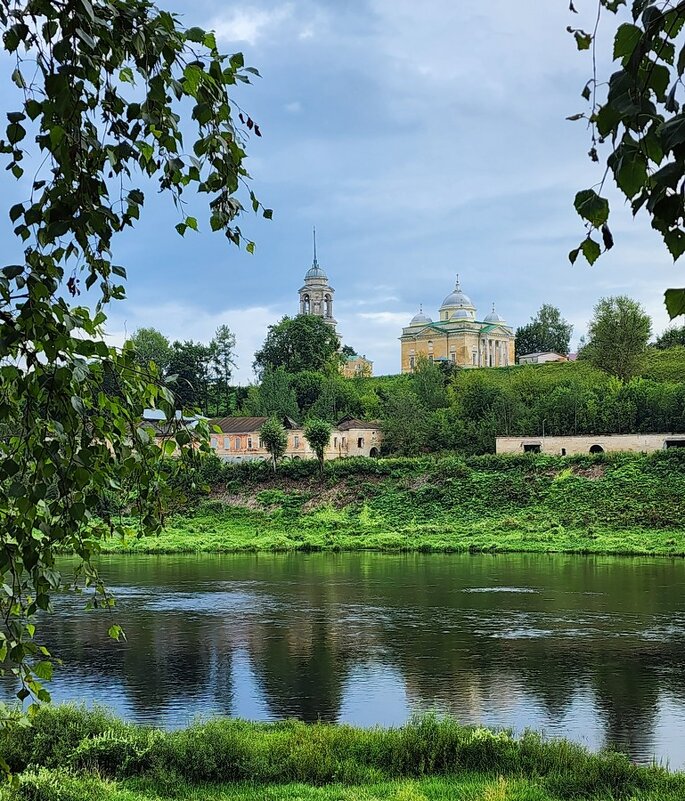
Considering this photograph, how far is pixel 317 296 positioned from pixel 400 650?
97384 mm

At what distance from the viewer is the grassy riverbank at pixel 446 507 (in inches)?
1560

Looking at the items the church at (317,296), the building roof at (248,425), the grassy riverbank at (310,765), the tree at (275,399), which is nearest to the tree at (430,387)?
the tree at (275,399)

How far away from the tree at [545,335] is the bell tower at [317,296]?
22857 millimetres

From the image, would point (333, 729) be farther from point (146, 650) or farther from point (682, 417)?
point (682, 417)

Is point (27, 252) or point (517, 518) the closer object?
point (27, 252)

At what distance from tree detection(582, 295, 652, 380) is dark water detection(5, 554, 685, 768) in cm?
3751

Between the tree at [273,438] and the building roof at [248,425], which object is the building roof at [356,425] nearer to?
the building roof at [248,425]

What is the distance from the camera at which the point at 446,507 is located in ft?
→ 155

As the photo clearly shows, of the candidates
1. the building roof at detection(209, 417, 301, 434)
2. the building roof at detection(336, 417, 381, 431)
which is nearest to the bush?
the building roof at detection(209, 417, 301, 434)

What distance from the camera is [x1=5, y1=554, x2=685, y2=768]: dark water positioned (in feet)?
45.2

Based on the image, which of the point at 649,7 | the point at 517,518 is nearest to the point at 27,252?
the point at 649,7

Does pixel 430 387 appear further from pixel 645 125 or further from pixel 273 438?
pixel 645 125

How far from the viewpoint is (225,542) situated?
41344 millimetres

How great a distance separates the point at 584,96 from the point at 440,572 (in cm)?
2926
